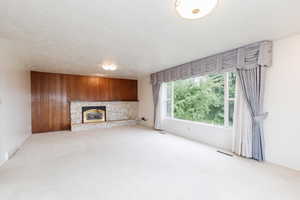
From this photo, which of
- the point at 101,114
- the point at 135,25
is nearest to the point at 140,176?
the point at 135,25

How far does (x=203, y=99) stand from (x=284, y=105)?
6.35ft

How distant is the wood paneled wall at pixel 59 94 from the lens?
5.38m

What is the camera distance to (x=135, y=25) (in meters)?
2.11

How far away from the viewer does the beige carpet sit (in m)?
1.85

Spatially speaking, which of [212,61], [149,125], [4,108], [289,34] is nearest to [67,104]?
[4,108]

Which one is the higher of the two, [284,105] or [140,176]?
[284,105]

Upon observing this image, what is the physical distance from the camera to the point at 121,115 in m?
6.97

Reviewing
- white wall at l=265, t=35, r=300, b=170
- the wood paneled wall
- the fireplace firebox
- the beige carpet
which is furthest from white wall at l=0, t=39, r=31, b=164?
white wall at l=265, t=35, r=300, b=170

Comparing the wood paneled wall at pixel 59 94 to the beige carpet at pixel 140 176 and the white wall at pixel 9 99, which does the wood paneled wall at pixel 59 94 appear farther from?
the beige carpet at pixel 140 176

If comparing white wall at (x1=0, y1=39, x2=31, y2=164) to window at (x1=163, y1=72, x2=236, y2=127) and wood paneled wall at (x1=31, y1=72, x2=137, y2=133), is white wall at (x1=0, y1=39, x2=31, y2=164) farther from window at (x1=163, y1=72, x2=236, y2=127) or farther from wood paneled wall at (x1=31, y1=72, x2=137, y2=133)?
window at (x1=163, y1=72, x2=236, y2=127)

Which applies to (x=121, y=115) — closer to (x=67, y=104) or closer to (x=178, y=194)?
(x=67, y=104)

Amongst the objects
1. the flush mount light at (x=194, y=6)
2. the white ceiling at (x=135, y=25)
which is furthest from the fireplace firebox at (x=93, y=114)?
the flush mount light at (x=194, y=6)

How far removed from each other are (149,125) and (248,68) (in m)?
4.53

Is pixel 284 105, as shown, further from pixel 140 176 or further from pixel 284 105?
pixel 140 176
